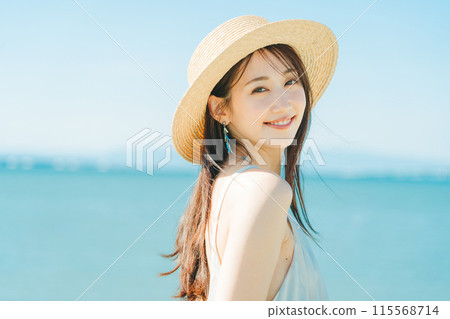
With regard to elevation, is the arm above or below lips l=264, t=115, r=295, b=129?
below

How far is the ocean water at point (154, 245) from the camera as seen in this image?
22.3ft

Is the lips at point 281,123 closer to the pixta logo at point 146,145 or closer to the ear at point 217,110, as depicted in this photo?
the ear at point 217,110

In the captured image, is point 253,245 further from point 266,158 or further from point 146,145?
point 146,145

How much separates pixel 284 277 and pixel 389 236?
34.5ft

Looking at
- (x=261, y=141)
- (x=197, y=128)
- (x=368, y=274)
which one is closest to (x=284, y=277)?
(x=261, y=141)

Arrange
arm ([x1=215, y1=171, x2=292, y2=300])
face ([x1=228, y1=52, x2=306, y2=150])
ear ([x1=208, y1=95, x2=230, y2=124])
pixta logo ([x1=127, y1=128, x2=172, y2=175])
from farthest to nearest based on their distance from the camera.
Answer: pixta logo ([x1=127, y1=128, x2=172, y2=175]) → ear ([x1=208, y1=95, x2=230, y2=124]) → face ([x1=228, y1=52, x2=306, y2=150]) → arm ([x1=215, y1=171, x2=292, y2=300])

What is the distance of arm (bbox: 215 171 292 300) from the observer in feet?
4.35

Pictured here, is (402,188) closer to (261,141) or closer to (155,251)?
(155,251)

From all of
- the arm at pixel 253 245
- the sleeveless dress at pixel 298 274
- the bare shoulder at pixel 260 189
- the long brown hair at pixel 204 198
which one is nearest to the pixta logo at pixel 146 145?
the long brown hair at pixel 204 198

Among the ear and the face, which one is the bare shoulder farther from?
the ear

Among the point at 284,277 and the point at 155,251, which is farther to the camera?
the point at 155,251

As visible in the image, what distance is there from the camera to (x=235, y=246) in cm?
133

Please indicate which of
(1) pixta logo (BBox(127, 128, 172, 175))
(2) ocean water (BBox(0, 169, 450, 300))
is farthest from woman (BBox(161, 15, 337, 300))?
(1) pixta logo (BBox(127, 128, 172, 175))
